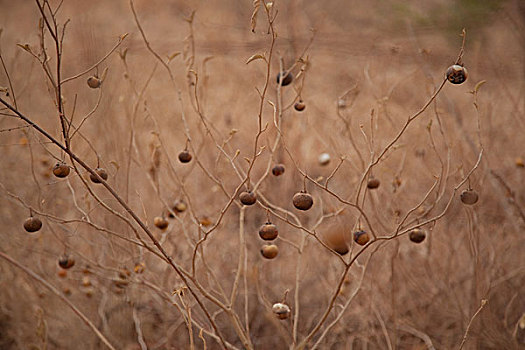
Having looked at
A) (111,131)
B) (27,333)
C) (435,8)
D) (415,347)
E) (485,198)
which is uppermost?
(435,8)

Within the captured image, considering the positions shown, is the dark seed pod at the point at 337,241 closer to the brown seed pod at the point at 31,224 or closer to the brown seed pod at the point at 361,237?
the brown seed pod at the point at 361,237

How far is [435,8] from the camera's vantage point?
4.32 metres

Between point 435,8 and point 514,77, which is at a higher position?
point 435,8

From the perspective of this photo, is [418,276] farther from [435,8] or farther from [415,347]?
[435,8]

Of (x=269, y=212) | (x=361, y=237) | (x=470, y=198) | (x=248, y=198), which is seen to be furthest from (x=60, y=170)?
(x=470, y=198)

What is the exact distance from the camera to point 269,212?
176 cm

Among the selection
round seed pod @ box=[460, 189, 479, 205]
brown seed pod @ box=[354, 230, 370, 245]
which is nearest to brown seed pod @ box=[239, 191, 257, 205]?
brown seed pod @ box=[354, 230, 370, 245]

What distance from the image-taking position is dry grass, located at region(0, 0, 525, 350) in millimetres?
2074

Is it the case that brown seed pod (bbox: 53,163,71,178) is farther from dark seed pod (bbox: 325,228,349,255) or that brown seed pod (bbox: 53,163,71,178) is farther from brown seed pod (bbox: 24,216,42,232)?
dark seed pod (bbox: 325,228,349,255)

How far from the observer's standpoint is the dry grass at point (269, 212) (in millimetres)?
2074

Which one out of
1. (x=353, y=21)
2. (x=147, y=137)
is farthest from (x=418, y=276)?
(x=353, y=21)

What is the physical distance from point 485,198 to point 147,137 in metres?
2.63

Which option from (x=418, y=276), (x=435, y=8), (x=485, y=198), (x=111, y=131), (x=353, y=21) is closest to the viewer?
(x=111, y=131)

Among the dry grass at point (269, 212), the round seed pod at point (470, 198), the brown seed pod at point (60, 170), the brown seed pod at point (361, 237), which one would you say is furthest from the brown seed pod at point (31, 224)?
the round seed pod at point (470, 198)
